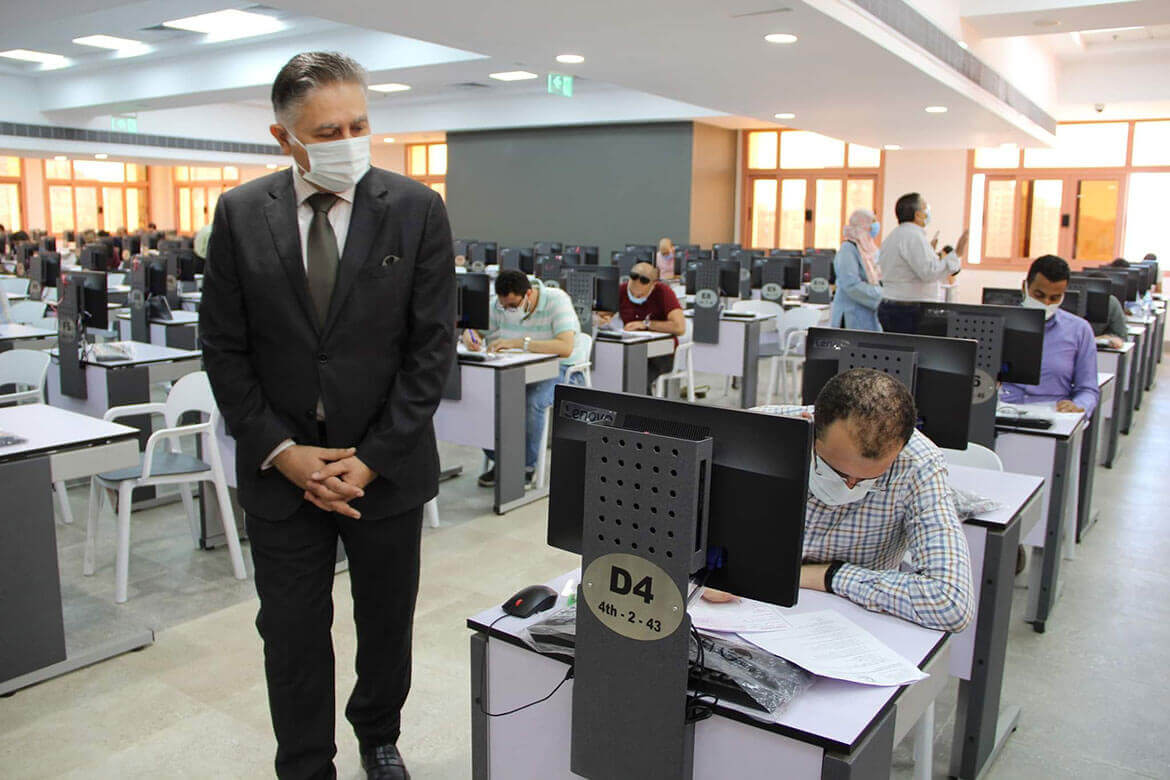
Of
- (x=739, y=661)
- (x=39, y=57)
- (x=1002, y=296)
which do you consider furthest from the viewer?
(x=39, y=57)

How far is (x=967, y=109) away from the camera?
30.4 ft

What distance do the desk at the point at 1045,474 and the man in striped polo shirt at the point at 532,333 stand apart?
2418mm

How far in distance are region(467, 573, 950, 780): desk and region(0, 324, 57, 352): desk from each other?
488cm

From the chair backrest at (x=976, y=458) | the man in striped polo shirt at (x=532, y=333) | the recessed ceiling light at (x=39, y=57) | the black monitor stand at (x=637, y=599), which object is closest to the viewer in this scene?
the black monitor stand at (x=637, y=599)

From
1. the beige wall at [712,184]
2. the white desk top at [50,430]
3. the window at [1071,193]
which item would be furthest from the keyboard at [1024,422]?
the beige wall at [712,184]

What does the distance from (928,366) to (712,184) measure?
46.9 feet

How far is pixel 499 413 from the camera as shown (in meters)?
4.65

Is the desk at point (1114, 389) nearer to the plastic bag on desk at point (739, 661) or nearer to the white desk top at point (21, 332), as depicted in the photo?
the plastic bag on desk at point (739, 661)

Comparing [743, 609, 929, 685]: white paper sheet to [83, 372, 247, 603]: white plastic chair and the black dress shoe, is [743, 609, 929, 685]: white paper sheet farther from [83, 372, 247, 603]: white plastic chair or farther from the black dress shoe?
[83, 372, 247, 603]: white plastic chair

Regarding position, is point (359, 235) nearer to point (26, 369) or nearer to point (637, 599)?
point (637, 599)

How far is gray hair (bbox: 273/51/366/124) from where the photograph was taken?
179 centimetres

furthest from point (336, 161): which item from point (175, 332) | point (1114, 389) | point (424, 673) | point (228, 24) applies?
point (228, 24)

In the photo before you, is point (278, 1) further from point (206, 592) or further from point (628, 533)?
point (628, 533)

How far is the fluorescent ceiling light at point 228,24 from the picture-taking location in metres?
9.50
